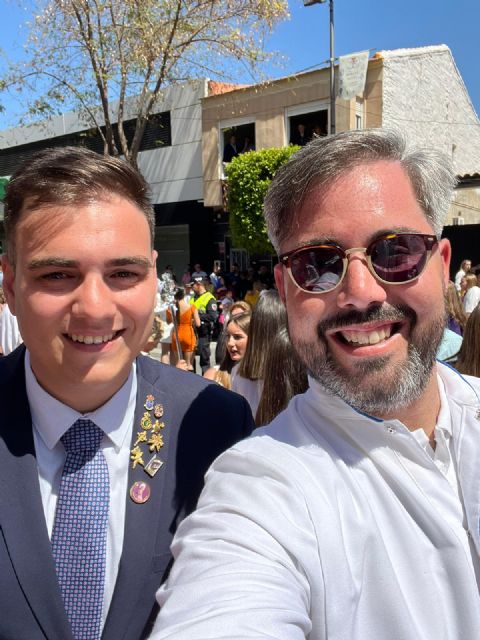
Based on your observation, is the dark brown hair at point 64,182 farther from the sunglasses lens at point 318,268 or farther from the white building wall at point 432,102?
the white building wall at point 432,102

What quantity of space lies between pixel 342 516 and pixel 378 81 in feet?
51.7

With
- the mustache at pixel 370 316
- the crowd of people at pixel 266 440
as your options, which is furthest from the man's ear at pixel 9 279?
the mustache at pixel 370 316

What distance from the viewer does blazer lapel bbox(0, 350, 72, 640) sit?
1.30m

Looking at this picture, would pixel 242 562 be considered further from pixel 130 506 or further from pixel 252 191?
pixel 252 191

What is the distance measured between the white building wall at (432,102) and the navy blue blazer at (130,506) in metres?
13.6

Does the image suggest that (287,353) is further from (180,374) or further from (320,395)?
(320,395)

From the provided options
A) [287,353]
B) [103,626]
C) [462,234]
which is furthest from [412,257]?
[462,234]

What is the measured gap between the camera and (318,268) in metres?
1.38

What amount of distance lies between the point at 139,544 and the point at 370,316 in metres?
0.84

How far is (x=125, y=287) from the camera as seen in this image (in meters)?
1.50

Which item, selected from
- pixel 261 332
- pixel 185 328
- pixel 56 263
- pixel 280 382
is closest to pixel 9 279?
pixel 56 263

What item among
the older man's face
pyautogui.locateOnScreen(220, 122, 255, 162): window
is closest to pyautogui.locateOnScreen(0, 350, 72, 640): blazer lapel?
the older man's face

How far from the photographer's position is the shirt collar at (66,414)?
1.50 meters

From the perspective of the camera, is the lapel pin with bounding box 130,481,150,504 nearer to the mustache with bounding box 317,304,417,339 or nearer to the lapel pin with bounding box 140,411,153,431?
the lapel pin with bounding box 140,411,153,431
